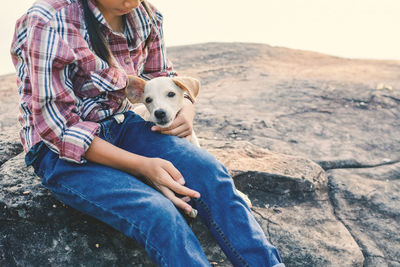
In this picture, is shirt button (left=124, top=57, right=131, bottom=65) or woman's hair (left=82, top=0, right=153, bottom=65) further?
shirt button (left=124, top=57, right=131, bottom=65)

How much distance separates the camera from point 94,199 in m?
1.49

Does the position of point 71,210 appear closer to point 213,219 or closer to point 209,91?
point 213,219

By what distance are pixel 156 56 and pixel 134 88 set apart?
264 millimetres

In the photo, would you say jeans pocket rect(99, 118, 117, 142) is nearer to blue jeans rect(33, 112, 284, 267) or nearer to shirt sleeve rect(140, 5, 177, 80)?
blue jeans rect(33, 112, 284, 267)

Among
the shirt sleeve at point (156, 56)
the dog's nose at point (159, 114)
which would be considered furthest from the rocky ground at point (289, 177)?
the shirt sleeve at point (156, 56)

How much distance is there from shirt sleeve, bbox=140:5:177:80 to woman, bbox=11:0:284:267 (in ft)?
0.95

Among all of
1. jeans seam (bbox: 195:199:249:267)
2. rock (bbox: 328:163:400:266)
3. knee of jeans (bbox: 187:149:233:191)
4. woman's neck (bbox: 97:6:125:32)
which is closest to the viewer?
jeans seam (bbox: 195:199:249:267)

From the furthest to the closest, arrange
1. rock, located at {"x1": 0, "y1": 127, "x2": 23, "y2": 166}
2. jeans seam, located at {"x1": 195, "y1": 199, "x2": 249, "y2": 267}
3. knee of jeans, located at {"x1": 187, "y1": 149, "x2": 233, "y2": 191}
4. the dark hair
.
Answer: rock, located at {"x1": 0, "y1": 127, "x2": 23, "y2": 166}, the dark hair, knee of jeans, located at {"x1": 187, "y1": 149, "x2": 233, "y2": 191}, jeans seam, located at {"x1": 195, "y1": 199, "x2": 249, "y2": 267}

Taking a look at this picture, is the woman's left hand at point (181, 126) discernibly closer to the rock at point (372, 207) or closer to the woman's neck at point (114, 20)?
the woman's neck at point (114, 20)

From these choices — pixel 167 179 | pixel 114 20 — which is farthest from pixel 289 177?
pixel 114 20

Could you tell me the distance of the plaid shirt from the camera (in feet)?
5.03

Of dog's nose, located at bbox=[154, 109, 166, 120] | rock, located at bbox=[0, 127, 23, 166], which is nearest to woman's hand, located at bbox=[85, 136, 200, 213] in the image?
dog's nose, located at bbox=[154, 109, 166, 120]

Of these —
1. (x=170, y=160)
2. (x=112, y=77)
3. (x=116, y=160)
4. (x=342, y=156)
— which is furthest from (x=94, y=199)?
(x=342, y=156)

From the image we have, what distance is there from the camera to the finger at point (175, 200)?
5.10ft
